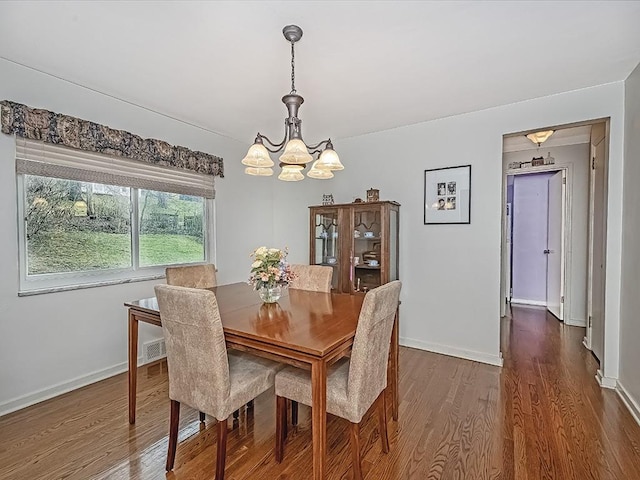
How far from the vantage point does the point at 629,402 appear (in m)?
2.26

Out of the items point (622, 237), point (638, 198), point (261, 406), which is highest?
point (638, 198)

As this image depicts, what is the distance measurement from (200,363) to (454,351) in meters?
2.66

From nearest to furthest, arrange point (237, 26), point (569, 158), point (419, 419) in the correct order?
1. point (237, 26)
2. point (419, 419)
3. point (569, 158)

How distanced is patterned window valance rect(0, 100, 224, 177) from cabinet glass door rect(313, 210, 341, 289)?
1.47 metres

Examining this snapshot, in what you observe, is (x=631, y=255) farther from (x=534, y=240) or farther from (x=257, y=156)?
(x=534, y=240)

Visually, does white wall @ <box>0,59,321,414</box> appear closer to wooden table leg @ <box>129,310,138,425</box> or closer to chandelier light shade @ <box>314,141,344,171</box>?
wooden table leg @ <box>129,310,138,425</box>

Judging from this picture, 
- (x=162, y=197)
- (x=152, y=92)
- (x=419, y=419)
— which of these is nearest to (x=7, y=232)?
(x=162, y=197)

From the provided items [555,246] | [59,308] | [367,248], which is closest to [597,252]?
[555,246]

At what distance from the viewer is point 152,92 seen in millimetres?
2703

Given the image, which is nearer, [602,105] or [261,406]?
[261,406]

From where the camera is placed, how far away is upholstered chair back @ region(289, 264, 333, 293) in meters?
2.64

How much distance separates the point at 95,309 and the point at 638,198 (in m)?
4.27

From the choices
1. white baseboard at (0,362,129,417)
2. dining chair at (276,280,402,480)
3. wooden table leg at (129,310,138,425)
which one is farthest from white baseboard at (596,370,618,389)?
white baseboard at (0,362,129,417)

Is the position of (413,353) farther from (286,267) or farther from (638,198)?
(638,198)
